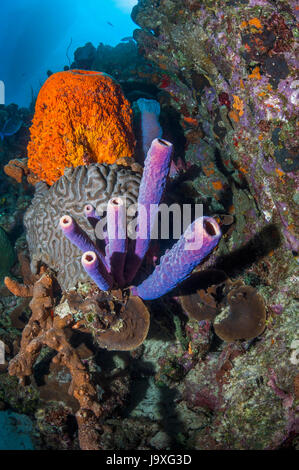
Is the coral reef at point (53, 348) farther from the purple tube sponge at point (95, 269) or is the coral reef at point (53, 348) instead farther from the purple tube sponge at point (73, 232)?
the purple tube sponge at point (73, 232)

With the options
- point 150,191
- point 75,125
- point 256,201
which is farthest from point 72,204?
Result: point 256,201

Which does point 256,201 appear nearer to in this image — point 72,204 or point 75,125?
point 72,204

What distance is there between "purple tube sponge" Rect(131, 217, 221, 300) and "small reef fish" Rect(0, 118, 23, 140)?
23.5ft

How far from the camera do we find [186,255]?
5.73 ft

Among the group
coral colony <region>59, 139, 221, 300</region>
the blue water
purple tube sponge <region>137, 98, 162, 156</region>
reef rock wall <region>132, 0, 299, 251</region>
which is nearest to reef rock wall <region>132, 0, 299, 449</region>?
reef rock wall <region>132, 0, 299, 251</region>

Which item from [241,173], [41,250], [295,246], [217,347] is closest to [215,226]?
[295,246]

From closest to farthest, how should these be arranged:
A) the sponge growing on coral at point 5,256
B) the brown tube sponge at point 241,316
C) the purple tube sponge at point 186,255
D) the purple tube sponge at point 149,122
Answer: the purple tube sponge at point 186,255
the brown tube sponge at point 241,316
the sponge growing on coral at point 5,256
the purple tube sponge at point 149,122

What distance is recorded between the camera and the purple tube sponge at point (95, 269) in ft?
6.27

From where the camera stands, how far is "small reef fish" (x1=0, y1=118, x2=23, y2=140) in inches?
293

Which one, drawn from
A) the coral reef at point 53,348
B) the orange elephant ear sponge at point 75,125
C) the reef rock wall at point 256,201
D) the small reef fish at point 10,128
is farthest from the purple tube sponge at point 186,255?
the small reef fish at point 10,128

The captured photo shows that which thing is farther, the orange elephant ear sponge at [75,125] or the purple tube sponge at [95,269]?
the orange elephant ear sponge at [75,125]

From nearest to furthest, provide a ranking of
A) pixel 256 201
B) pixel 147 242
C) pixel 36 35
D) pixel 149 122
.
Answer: pixel 147 242 → pixel 256 201 → pixel 149 122 → pixel 36 35

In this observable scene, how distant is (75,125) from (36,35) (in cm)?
6708

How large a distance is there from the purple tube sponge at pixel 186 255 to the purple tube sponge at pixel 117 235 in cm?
29
